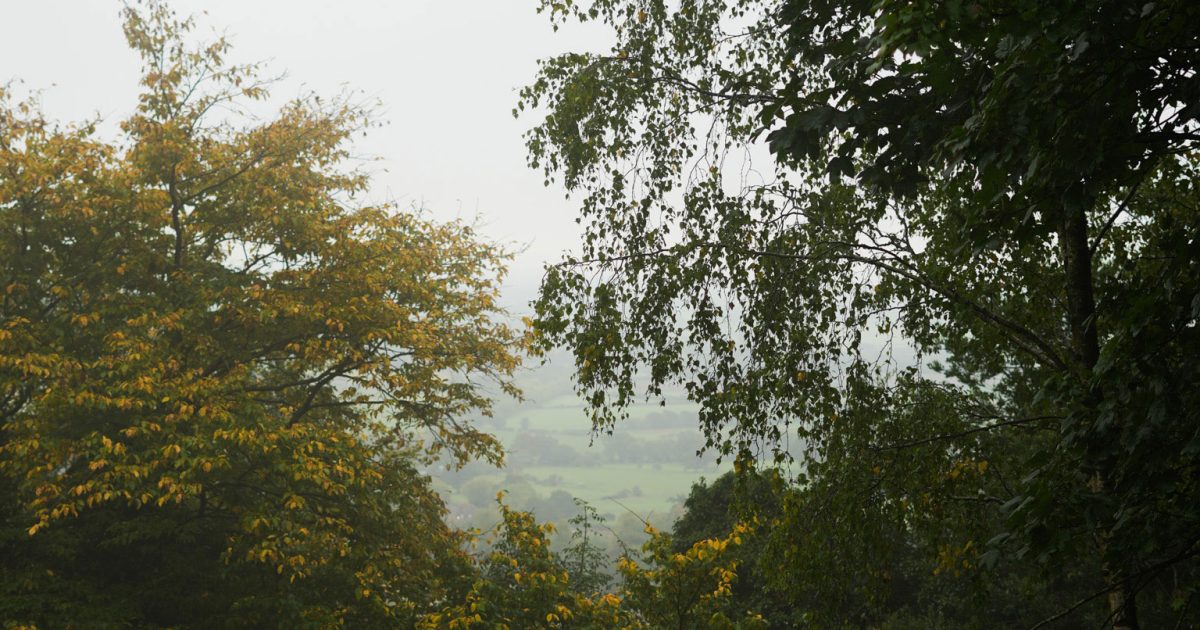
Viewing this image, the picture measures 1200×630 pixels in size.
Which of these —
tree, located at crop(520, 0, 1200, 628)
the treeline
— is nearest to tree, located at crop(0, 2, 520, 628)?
the treeline

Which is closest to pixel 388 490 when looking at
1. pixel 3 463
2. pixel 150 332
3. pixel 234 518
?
pixel 234 518

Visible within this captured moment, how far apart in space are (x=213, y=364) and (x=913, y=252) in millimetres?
9545

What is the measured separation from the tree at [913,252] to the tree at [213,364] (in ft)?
17.6

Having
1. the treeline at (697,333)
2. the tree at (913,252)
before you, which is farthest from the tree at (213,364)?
the tree at (913,252)

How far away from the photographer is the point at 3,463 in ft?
29.4

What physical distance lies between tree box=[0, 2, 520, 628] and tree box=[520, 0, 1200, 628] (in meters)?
5.36

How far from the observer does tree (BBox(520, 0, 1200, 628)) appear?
10.5ft

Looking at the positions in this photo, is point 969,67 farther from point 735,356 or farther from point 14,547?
point 14,547

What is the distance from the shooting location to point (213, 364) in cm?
1153

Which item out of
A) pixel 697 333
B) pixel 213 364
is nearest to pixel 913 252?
pixel 697 333

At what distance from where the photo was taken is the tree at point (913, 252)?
319 centimetres

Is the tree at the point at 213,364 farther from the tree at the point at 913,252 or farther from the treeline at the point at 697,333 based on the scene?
the tree at the point at 913,252

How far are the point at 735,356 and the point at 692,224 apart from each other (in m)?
1.18

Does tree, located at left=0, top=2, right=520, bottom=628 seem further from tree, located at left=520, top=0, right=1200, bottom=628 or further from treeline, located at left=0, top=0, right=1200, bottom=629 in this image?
tree, located at left=520, top=0, right=1200, bottom=628
